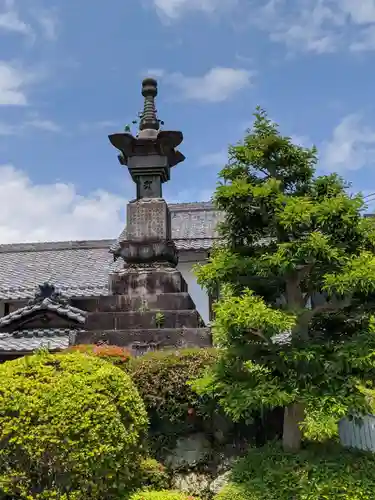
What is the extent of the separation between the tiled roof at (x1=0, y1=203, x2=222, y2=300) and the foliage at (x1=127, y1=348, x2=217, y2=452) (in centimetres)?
1125

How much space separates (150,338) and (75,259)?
1560 cm

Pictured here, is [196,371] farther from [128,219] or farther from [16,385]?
[128,219]

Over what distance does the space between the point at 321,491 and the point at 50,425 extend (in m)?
2.82

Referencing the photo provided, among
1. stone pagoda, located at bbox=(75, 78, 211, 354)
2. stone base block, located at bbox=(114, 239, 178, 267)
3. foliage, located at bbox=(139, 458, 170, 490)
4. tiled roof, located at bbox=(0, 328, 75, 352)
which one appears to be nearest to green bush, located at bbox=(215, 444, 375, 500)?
foliage, located at bbox=(139, 458, 170, 490)

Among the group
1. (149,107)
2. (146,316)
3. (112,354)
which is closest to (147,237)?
(146,316)

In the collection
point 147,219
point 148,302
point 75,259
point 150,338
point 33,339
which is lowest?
point 150,338

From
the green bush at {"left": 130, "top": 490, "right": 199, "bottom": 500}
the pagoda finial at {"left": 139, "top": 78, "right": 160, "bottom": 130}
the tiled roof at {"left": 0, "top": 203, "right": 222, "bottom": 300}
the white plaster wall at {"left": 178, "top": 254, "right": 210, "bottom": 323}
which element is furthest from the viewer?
the tiled roof at {"left": 0, "top": 203, "right": 222, "bottom": 300}

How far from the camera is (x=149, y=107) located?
36.0ft

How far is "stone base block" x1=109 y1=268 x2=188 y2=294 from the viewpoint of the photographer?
968 cm

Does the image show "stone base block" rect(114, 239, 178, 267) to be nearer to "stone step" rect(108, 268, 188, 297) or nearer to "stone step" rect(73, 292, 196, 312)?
"stone step" rect(108, 268, 188, 297)

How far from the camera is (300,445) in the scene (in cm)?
618

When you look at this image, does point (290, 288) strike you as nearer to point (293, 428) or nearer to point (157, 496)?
point (293, 428)

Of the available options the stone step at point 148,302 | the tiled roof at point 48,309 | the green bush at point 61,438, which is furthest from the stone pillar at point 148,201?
the green bush at point 61,438

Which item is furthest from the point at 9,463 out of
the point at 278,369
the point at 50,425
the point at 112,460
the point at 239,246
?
the point at 239,246
